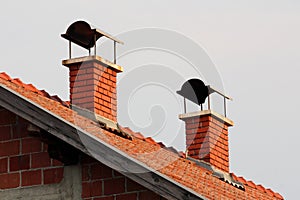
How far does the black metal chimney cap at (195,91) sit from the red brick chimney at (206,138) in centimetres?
37

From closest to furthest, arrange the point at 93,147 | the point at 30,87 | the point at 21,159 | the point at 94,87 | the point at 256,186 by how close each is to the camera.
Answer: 1. the point at 93,147
2. the point at 21,159
3. the point at 30,87
4. the point at 94,87
5. the point at 256,186

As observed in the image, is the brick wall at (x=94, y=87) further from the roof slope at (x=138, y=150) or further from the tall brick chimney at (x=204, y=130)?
the tall brick chimney at (x=204, y=130)

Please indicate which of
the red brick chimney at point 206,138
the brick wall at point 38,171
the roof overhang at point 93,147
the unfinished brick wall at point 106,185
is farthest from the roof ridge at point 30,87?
the red brick chimney at point 206,138

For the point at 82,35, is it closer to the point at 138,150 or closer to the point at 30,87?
the point at 30,87

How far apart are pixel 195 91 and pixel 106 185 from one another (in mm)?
5819

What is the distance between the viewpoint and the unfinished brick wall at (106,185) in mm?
12070

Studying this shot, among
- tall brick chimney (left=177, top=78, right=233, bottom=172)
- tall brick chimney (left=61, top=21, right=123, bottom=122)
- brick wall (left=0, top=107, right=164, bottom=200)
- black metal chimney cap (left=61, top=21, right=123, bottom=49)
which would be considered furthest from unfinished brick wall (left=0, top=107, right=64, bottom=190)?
tall brick chimney (left=177, top=78, right=233, bottom=172)

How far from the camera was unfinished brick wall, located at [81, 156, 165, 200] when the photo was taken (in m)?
12.1

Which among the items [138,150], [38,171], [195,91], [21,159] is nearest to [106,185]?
[138,150]

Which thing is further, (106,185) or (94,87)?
(94,87)

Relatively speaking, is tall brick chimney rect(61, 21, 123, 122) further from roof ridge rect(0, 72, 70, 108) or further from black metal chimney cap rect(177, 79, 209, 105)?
black metal chimney cap rect(177, 79, 209, 105)

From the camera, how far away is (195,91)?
17.8 m

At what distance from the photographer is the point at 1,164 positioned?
42.8 feet

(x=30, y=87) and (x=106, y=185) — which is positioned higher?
(x=30, y=87)
